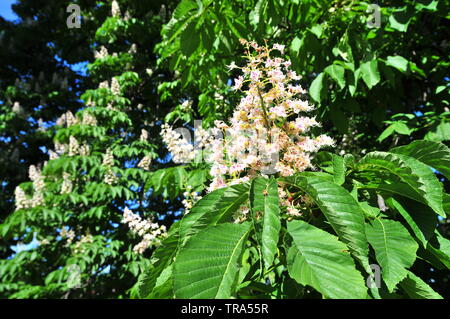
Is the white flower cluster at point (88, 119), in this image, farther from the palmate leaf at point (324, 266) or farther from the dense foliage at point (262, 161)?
the palmate leaf at point (324, 266)

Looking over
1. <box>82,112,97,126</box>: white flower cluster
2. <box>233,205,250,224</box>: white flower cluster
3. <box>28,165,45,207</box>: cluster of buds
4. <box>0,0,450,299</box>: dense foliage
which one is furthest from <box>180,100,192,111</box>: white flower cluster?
<box>28,165,45,207</box>: cluster of buds

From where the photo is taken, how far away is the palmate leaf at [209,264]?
627 millimetres

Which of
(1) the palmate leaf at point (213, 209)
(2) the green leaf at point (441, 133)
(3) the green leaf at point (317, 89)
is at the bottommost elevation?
(1) the palmate leaf at point (213, 209)

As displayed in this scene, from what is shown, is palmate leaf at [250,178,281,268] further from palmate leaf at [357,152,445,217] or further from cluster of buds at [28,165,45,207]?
cluster of buds at [28,165,45,207]

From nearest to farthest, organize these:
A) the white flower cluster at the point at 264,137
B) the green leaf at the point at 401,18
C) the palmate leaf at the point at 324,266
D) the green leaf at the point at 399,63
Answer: the palmate leaf at the point at 324,266, the white flower cluster at the point at 264,137, the green leaf at the point at 399,63, the green leaf at the point at 401,18

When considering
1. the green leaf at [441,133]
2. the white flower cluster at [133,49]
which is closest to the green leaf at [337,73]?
the green leaf at [441,133]

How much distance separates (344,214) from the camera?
72 cm

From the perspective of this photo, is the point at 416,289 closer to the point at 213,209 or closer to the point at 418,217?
the point at 418,217

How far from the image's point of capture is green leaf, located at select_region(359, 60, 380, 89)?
184cm

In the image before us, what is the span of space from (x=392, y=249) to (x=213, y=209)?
38cm

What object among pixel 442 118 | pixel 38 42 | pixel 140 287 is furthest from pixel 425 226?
pixel 38 42

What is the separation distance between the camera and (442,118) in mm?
2096

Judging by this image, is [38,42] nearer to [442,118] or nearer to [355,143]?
[355,143]
